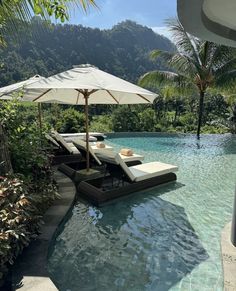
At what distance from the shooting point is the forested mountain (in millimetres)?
29875

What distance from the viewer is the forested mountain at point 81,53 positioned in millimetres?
29875

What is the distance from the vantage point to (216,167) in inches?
353

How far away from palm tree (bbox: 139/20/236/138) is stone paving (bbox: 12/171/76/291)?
1227 centimetres

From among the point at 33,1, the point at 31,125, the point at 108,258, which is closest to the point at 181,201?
the point at 108,258

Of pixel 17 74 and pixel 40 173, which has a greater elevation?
pixel 17 74

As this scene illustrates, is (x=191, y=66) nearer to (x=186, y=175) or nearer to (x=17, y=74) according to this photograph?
(x=186, y=175)

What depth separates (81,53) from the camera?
1586 inches

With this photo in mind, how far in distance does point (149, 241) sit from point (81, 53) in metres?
39.1

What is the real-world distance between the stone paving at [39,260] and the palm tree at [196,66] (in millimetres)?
12265

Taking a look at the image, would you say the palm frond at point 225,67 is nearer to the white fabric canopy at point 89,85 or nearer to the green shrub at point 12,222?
the white fabric canopy at point 89,85

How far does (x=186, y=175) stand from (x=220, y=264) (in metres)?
4.36

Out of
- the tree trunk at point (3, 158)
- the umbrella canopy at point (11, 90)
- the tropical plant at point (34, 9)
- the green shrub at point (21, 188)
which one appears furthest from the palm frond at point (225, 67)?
the tree trunk at point (3, 158)

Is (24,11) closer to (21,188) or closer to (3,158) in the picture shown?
(3,158)

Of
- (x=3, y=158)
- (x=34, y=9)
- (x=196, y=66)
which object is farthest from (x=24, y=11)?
(x=196, y=66)
